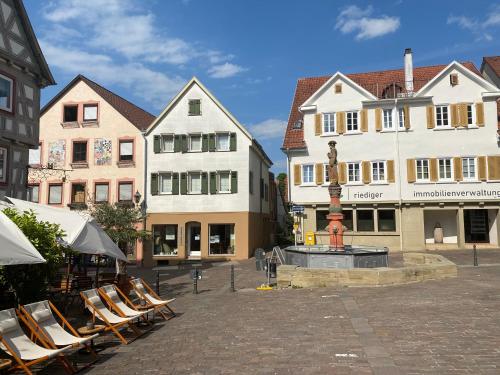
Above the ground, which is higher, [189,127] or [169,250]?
[189,127]

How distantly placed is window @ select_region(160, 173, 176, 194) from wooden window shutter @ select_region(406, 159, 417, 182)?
633 inches

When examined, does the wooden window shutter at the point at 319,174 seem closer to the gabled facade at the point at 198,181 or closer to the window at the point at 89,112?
the gabled facade at the point at 198,181

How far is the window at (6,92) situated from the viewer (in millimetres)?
17438

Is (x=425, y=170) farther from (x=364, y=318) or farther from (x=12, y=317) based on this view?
(x=12, y=317)

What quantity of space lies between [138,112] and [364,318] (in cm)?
3122

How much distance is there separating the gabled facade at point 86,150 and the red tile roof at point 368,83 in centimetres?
1082

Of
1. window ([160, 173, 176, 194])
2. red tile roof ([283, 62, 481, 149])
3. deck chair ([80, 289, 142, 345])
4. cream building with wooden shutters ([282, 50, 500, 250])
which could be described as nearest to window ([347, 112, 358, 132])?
cream building with wooden shutters ([282, 50, 500, 250])

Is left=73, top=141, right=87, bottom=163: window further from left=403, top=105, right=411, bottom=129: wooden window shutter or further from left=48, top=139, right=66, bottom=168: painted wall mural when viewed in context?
left=403, top=105, right=411, bottom=129: wooden window shutter

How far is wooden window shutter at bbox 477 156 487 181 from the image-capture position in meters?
28.8

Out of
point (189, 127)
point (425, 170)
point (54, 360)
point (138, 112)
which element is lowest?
point (54, 360)

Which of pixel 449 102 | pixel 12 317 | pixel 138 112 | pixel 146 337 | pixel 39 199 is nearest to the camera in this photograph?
pixel 12 317

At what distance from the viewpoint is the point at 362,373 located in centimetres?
633

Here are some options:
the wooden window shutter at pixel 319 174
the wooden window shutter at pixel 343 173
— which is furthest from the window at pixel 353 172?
the wooden window shutter at pixel 319 174

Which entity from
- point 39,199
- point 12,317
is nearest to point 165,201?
point 39,199
